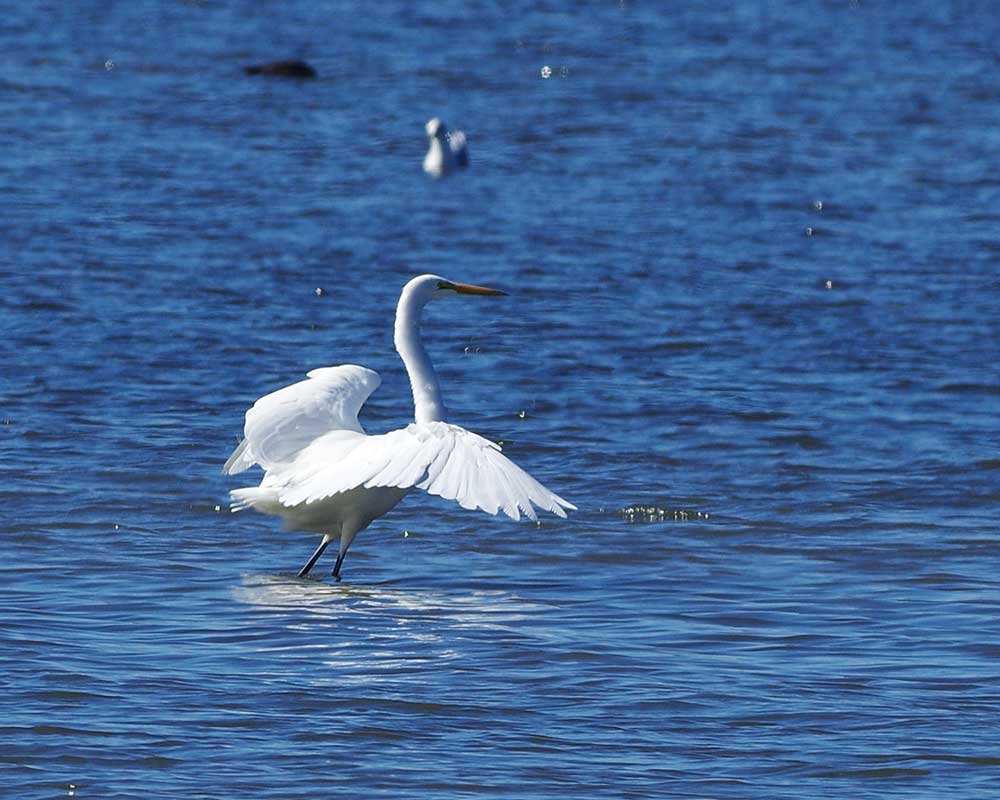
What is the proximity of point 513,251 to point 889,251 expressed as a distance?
10.2 feet

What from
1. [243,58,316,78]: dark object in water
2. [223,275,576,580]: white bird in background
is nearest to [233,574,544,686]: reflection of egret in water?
[223,275,576,580]: white bird in background

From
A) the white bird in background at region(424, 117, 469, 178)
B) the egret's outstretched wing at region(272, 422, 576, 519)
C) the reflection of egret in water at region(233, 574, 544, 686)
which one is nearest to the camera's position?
the reflection of egret in water at region(233, 574, 544, 686)

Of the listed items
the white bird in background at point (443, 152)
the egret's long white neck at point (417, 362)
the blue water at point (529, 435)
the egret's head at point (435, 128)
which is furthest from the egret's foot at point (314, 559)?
the egret's head at point (435, 128)

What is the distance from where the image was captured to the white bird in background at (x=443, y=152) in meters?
20.9

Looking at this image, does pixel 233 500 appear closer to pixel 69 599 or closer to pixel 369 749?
pixel 69 599

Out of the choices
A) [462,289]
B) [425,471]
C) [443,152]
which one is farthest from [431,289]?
[443,152]

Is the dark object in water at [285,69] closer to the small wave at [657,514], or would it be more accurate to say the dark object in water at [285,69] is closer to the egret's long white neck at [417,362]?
the small wave at [657,514]

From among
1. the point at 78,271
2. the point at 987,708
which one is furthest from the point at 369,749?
the point at 78,271

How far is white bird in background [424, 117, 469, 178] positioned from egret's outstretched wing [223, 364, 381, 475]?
11.9 m

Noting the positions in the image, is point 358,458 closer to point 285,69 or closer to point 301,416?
point 301,416

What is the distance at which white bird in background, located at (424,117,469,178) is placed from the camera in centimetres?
2091

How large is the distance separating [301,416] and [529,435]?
2789 mm

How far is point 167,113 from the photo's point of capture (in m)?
24.3

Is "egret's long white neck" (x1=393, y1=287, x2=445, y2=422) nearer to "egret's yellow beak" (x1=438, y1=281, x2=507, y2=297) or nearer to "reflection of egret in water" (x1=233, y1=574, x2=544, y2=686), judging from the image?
"egret's yellow beak" (x1=438, y1=281, x2=507, y2=297)
